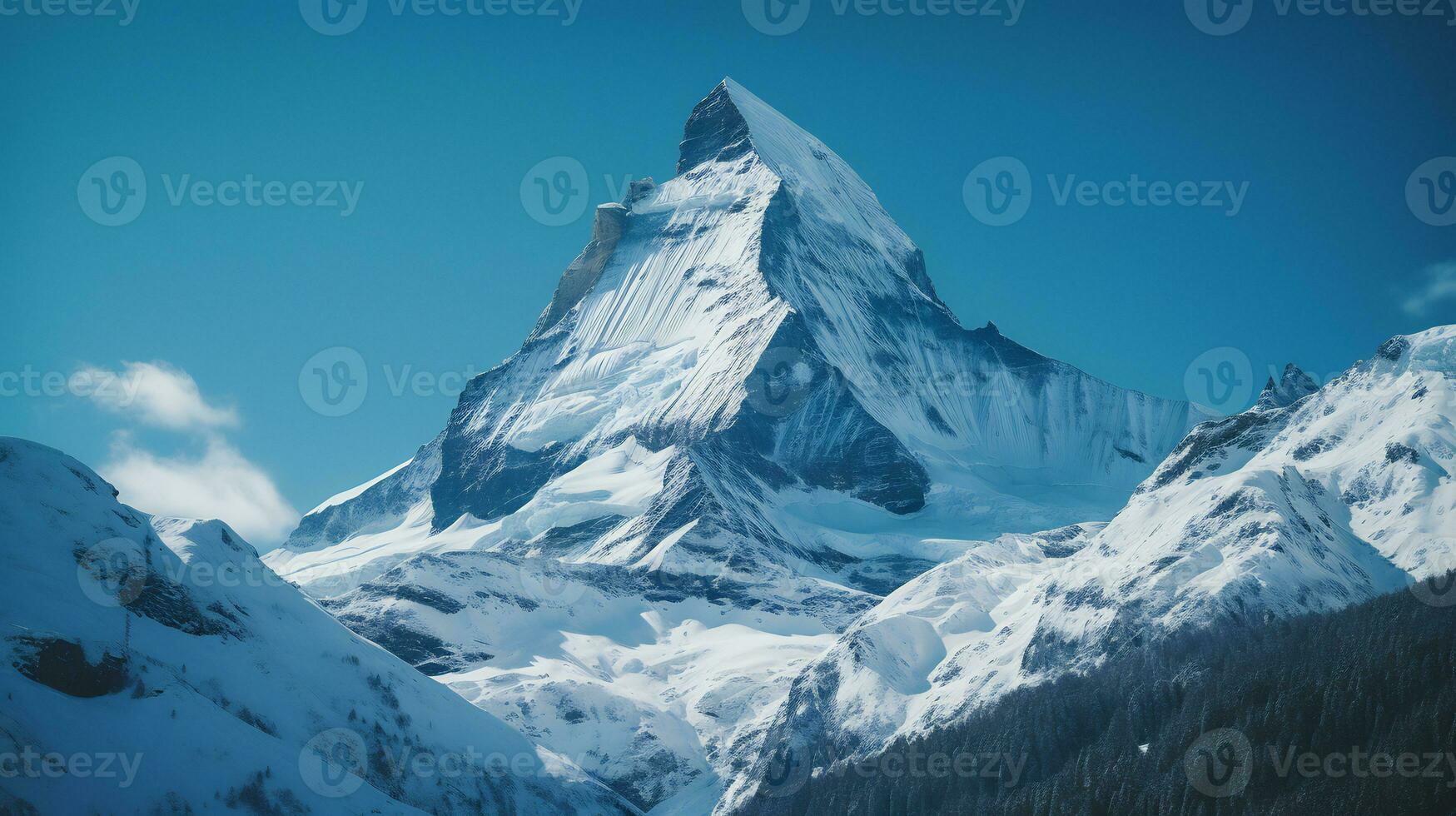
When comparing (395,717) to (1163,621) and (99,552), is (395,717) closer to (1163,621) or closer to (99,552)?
(99,552)

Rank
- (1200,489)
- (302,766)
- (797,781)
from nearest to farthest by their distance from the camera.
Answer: (302,766) < (797,781) < (1200,489)

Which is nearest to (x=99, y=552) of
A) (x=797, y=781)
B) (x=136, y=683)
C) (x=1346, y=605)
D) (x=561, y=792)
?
(x=136, y=683)

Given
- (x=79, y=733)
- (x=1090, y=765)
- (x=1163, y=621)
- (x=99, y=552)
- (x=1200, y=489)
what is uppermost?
(x=1200, y=489)
